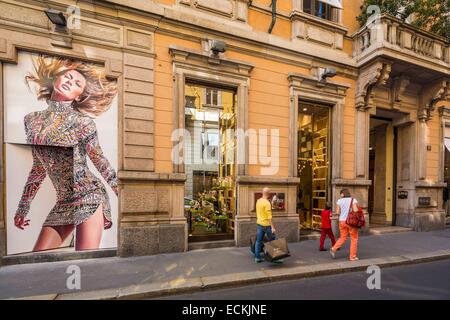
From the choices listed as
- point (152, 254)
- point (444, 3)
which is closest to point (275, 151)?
point (152, 254)

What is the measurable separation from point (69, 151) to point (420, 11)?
38.3ft

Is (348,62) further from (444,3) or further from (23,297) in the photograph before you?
(23,297)

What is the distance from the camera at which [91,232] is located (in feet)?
19.0

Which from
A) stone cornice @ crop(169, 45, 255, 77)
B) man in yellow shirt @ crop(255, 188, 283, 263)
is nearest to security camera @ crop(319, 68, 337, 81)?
stone cornice @ crop(169, 45, 255, 77)

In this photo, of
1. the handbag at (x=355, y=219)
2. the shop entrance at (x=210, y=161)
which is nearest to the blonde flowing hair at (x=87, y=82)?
the shop entrance at (x=210, y=161)

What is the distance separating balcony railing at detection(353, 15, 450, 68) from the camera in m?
7.53

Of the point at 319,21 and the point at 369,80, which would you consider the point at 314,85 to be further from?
the point at 319,21

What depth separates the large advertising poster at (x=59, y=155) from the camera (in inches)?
208

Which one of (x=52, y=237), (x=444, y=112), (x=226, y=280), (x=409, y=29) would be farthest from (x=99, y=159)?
(x=444, y=112)

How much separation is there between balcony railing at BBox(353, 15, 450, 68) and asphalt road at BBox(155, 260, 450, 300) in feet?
20.1

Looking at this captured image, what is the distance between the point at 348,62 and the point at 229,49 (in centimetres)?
414

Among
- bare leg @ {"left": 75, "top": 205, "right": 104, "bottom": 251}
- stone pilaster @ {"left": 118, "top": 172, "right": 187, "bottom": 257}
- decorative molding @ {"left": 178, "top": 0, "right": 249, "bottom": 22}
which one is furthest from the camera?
decorative molding @ {"left": 178, "top": 0, "right": 249, "bottom": 22}

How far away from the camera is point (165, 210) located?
6.20m

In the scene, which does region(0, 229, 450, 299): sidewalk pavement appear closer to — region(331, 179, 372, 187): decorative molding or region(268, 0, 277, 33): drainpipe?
region(331, 179, 372, 187): decorative molding
